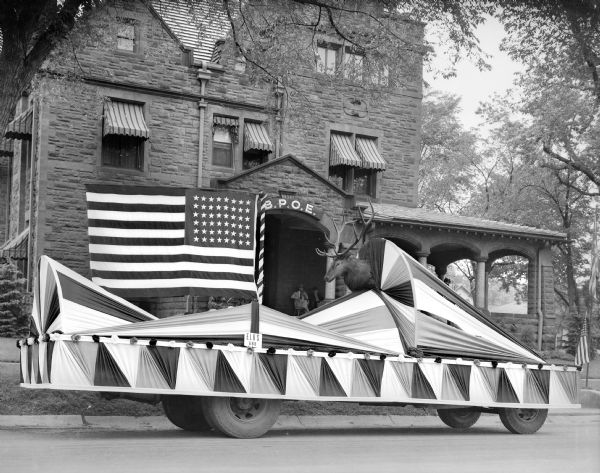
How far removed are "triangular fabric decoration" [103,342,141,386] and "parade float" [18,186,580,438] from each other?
0.01m

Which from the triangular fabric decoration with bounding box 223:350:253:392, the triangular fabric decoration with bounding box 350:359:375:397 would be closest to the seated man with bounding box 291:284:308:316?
the triangular fabric decoration with bounding box 350:359:375:397

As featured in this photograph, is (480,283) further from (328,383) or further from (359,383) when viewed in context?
(328,383)

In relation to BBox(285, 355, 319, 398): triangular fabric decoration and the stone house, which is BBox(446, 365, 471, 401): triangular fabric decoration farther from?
the stone house

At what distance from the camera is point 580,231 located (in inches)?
1779

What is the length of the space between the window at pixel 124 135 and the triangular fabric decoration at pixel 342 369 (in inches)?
591

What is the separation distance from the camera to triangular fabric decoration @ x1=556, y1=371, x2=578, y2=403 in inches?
612

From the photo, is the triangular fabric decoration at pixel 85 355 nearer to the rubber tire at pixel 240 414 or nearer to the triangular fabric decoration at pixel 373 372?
the rubber tire at pixel 240 414

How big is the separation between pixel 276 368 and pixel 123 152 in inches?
648

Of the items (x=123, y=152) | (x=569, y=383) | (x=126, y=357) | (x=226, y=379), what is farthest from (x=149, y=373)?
(x=123, y=152)

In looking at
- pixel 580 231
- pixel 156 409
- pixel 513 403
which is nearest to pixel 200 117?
pixel 156 409

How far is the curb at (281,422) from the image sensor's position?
48.2ft

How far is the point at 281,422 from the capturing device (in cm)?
1611

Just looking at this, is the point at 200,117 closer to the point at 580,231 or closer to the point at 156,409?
the point at 156,409

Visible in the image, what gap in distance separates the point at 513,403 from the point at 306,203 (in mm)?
12205
